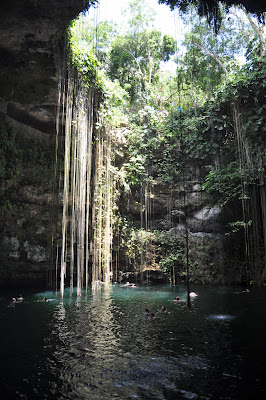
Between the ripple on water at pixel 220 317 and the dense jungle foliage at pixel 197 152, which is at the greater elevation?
the dense jungle foliage at pixel 197 152

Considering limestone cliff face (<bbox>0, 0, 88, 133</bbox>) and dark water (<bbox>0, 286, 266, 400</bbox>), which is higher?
limestone cliff face (<bbox>0, 0, 88, 133</bbox>)

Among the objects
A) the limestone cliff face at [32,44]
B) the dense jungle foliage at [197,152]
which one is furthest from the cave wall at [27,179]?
the dense jungle foliage at [197,152]

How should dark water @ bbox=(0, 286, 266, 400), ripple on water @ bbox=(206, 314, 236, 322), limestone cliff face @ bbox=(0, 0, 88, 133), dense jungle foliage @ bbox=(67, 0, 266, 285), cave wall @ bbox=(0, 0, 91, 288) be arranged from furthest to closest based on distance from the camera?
dense jungle foliage @ bbox=(67, 0, 266, 285) → cave wall @ bbox=(0, 0, 91, 288) → limestone cliff face @ bbox=(0, 0, 88, 133) → ripple on water @ bbox=(206, 314, 236, 322) → dark water @ bbox=(0, 286, 266, 400)

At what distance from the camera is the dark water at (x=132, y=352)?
2.51 m

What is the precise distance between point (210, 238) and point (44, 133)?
6839 mm

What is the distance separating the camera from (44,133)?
1028cm

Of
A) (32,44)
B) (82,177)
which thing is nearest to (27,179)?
(82,177)

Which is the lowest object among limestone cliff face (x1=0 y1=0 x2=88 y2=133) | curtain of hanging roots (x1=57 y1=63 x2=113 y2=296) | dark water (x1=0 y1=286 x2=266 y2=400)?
Answer: dark water (x1=0 y1=286 x2=266 y2=400)

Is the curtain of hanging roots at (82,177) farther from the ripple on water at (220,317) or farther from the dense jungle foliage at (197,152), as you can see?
the ripple on water at (220,317)

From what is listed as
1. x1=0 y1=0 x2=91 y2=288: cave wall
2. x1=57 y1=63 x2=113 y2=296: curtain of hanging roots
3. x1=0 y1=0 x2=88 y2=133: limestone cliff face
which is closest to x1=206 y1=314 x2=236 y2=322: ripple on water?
x1=57 y1=63 x2=113 y2=296: curtain of hanging roots

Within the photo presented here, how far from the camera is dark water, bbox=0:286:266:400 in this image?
2.51m

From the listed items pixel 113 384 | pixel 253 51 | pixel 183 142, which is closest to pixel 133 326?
pixel 113 384

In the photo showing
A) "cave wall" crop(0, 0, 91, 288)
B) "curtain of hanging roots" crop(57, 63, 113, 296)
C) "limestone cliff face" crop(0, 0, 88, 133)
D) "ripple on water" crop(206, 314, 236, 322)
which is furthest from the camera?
"cave wall" crop(0, 0, 91, 288)

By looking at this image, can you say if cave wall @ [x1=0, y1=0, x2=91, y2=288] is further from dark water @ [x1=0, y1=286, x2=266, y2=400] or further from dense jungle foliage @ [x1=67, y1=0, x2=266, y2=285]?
dark water @ [x1=0, y1=286, x2=266, y2=400]
